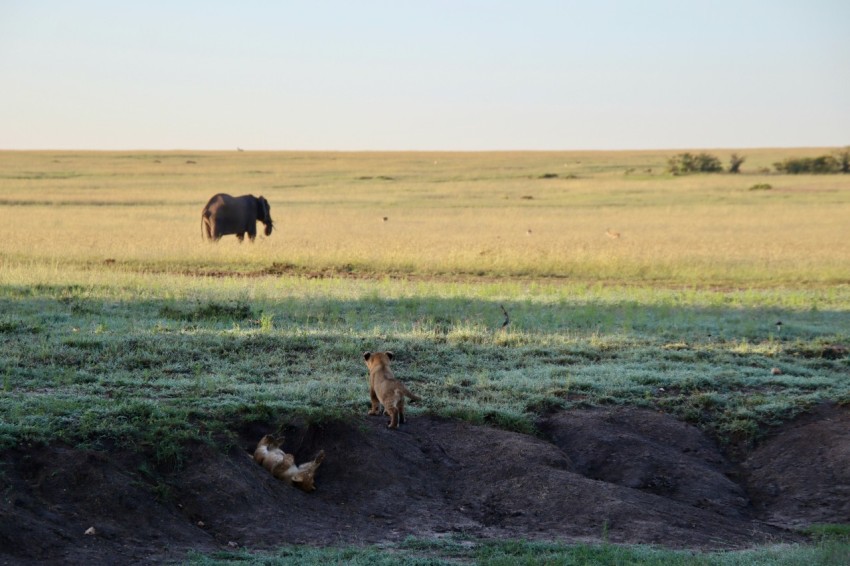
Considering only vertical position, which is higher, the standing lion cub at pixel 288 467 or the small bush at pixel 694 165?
the small bush at pixel 694 165

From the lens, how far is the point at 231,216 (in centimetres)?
3170

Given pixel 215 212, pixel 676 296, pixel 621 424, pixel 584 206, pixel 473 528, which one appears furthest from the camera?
pixel 584 206

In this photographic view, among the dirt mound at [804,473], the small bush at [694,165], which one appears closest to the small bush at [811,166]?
the small bush at [694,165]

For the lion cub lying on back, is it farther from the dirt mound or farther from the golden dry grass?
the golden dry grass

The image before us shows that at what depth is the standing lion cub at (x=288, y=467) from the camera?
27.6 feet

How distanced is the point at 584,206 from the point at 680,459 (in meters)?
39.5

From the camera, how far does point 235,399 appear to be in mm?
9781

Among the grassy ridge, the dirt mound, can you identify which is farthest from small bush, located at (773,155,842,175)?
the dirt mound

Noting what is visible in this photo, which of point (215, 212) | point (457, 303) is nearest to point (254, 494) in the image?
point (457, 303)

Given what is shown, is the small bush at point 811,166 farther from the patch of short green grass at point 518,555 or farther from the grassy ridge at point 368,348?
the patch of short green grass at point 518,555

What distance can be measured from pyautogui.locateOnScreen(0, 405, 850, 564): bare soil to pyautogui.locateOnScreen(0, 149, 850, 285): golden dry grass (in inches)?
567

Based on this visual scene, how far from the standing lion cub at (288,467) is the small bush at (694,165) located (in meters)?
66.7

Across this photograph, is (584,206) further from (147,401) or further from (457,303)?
(147,401)

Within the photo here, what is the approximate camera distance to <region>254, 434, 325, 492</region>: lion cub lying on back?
27.6 feet
